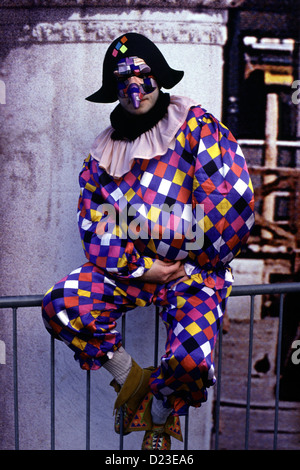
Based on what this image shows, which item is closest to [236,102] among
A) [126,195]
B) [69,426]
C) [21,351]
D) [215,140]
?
[215,140]

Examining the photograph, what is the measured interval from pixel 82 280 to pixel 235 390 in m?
1.38

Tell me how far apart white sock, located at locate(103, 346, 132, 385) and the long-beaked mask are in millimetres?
1046

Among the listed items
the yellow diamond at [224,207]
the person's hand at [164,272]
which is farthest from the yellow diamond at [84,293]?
the yellow diamond at [224,207]

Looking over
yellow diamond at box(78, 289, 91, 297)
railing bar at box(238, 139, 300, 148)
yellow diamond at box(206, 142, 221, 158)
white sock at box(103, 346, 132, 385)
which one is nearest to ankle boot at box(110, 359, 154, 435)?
white sock at box(103, 346, 132, 385)

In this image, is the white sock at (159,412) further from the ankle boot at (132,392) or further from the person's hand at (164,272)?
the person's hand at (164,272)

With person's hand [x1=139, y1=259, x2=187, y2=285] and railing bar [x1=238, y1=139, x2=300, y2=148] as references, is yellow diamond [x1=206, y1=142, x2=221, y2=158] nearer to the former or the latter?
person's hand [x1=139, y1=259, x2=187, y2=285]

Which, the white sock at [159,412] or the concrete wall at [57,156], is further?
the concrete wall at [57,156]

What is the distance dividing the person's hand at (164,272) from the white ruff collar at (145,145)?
0.41 meters

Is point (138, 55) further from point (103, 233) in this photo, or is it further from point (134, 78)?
point (103, 233)

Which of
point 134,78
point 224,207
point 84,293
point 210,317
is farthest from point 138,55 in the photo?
point 210,317

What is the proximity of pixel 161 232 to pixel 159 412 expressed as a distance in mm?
773

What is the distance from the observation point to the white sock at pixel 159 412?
2299mm

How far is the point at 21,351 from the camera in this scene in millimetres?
3150

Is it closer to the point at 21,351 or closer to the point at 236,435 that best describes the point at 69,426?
the point at 21,351
